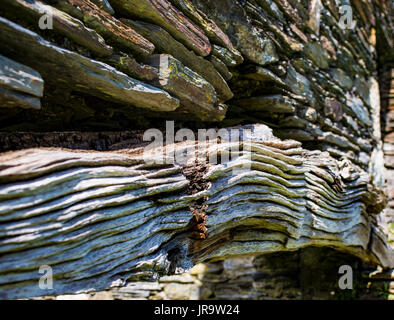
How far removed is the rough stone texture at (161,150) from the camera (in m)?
1.51

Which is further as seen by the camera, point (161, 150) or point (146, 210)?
point (161, 150)

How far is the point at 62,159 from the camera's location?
5.13ft

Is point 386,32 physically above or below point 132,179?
above

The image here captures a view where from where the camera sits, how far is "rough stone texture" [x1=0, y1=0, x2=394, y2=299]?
151cm

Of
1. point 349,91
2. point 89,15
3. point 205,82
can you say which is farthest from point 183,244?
point 349,91

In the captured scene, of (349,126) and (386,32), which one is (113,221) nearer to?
(349,126)

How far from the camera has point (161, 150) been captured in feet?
6.91

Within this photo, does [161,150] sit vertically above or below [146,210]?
above

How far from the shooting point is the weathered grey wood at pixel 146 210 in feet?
4.65

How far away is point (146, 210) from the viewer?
1845 mm

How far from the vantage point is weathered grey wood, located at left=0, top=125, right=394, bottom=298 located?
55.7 inches

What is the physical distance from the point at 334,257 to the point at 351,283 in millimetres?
402

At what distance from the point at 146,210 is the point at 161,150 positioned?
45 cm
